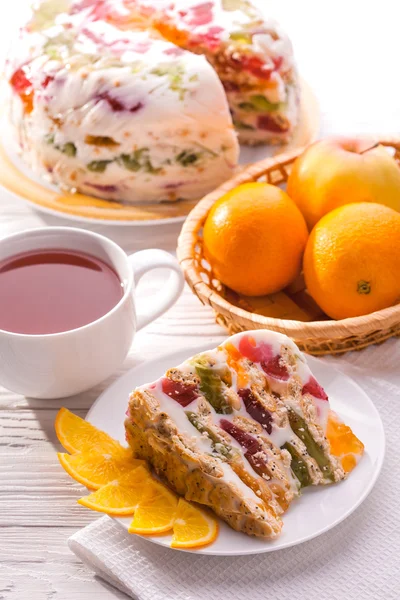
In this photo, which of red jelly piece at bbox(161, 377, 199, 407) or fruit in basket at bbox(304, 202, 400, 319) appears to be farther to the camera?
fruit in basket at bbox(304, 202, 400, 319)

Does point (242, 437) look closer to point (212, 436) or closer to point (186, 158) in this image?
point (212, 436)

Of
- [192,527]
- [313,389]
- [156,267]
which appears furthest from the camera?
[156,267]

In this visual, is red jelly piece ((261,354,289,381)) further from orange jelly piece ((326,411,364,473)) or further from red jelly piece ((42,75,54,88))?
red jelly piece ((42,75,54,88))

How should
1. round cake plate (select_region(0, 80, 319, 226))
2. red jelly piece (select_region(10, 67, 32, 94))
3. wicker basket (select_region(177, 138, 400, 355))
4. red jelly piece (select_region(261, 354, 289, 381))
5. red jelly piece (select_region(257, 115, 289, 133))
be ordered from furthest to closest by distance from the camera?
red jelly piece (select_region(257, 115, 289, 133)) → red jelly piece (select_region(10, 67, 32, 94)) → round cake plate (select_region(0, 80, 319, 226)) → wicker basket (select_region(177, 138, 400, 355)) → red jelly piece (select_region(261, 354, 289, 381))

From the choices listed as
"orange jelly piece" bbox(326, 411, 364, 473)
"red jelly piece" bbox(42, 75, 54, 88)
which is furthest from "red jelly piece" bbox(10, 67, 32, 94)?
"orange jelly piece" bbox(326, 411, 364, 473)

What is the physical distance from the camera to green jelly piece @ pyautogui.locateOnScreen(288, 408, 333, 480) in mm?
999

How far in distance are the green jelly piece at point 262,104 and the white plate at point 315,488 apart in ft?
2.63

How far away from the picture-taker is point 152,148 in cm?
161

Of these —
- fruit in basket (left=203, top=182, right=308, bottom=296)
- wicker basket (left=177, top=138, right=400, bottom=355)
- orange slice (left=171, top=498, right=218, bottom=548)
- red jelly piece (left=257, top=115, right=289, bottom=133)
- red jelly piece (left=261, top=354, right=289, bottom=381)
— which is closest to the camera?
orange slice (left=171, top=498, right=218, bottom=548)

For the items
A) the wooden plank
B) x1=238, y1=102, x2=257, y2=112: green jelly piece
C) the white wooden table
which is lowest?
the wooden plank

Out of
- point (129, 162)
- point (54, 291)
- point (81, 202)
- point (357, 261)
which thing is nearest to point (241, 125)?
point (129, 162)

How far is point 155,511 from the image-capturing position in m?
0.95

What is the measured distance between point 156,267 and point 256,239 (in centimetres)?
17

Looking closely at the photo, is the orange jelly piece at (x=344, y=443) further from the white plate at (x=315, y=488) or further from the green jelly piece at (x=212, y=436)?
the green jelly piece at (x=212, y=436)
